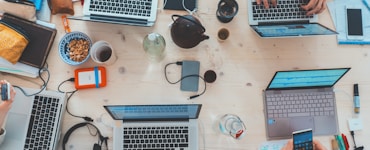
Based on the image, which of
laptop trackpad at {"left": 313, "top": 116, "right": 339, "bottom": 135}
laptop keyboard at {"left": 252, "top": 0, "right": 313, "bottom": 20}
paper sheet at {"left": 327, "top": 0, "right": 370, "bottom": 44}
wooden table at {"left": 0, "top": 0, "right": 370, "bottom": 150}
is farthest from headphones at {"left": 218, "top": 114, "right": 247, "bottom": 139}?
paper sheet at {"left": 327, "top": 0, "right": 370, "bottom": 44}

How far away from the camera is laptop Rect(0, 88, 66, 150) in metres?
1.09

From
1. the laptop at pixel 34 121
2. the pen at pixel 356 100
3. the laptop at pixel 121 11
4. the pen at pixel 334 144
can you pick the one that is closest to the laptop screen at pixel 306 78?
the pen at pixel 356 100

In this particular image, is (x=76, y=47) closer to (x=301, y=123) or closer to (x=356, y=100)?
(x=301, y=123)

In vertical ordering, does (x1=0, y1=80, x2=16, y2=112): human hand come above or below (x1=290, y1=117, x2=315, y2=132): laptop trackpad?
above

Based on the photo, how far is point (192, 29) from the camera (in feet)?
3.64

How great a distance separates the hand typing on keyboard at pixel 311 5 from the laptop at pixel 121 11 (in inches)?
16.1

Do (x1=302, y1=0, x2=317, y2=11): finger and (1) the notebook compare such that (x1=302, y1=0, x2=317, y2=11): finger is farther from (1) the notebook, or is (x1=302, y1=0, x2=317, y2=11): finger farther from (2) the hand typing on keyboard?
(1) the notebook

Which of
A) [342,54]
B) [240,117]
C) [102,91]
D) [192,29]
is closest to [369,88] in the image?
[342,54]

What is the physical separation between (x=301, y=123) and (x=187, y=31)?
0.55 m

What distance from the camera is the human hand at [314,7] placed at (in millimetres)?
1177

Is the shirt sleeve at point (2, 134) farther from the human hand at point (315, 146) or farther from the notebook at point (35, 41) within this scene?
the human hand at point (315, 146)

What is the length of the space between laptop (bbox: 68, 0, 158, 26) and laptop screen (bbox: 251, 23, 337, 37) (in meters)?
0.41

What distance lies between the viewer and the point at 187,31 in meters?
1.12

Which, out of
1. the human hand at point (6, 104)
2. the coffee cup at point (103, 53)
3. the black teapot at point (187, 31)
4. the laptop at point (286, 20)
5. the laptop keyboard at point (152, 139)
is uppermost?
the laptop at point (286, 20)
